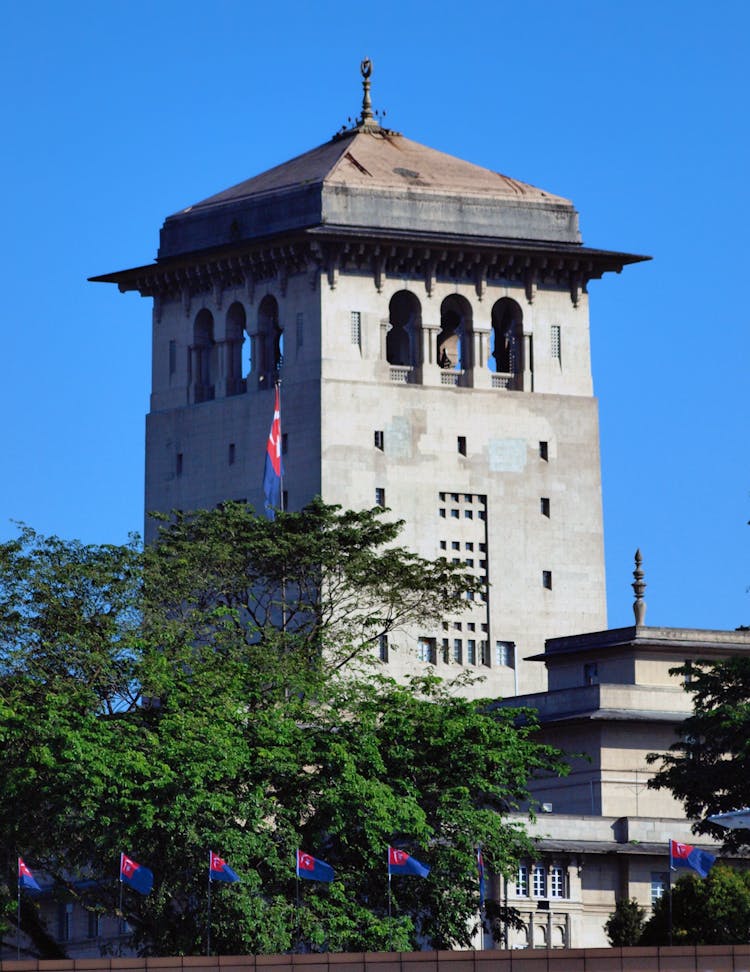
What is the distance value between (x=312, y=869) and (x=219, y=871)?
2751 mm

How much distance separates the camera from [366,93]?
175m

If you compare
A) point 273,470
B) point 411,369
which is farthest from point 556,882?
point 411,369

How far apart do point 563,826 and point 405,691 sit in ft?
49.3

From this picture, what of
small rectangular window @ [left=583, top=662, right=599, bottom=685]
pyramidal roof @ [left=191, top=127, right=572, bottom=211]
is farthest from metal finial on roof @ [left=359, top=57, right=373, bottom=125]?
small rectangular window @ [left=583, top=662, right=599, bottom=685]

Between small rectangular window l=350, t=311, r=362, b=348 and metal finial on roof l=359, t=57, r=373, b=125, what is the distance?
44.2 ft

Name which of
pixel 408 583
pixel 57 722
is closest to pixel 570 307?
pixel 408 583

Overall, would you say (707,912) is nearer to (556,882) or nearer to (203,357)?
(556,882)

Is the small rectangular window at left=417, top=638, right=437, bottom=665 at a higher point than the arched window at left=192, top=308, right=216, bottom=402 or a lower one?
lower

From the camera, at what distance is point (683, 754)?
126 meters

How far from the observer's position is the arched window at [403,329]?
165m

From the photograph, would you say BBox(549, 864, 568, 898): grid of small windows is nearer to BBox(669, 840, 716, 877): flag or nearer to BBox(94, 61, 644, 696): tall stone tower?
BBox(669, 840, 716, 877): flag

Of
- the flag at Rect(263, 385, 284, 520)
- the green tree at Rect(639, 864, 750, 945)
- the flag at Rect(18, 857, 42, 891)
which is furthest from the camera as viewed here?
the flag at Rect(263, 385, 284, 520)

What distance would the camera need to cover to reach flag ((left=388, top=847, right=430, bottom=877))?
99.9 metres

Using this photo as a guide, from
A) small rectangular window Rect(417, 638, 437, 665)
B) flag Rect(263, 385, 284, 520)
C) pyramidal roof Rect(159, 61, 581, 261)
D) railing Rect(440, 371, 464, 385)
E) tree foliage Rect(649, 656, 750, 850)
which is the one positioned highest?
pyramidal roof Rect(159, 61, 581, 261)
